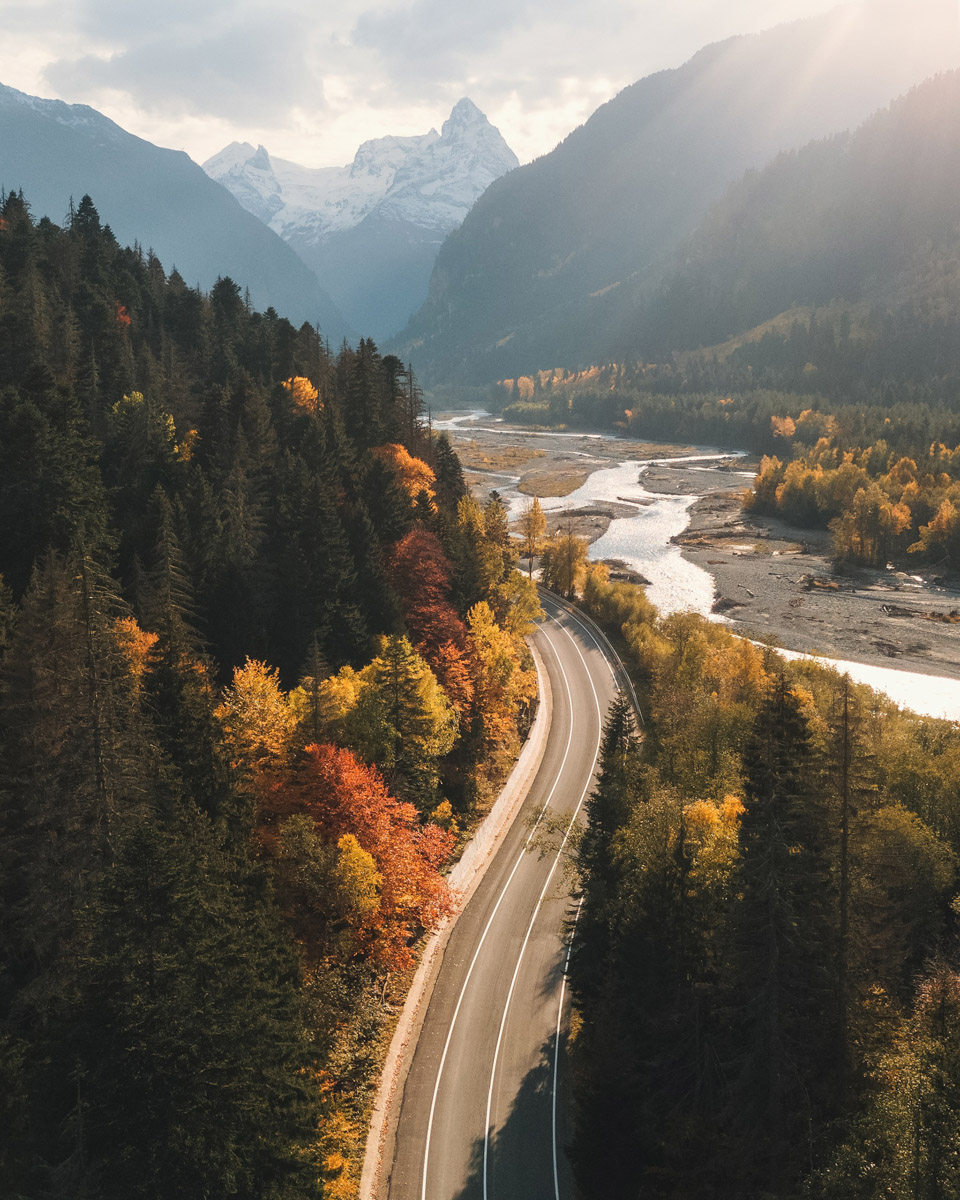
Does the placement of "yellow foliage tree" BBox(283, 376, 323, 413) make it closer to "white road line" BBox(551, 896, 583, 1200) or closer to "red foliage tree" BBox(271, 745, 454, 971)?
"red foliage tree" BBox(271, 745, 454, 971)

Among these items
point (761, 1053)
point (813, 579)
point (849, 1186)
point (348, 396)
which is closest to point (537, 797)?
point (761, 1053)

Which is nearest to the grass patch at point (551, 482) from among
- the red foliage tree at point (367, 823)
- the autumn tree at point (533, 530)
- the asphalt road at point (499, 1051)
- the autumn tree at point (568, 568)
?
the autumn tree at point (533, 530)

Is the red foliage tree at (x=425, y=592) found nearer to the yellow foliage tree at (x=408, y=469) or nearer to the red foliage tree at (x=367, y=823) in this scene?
the yellow foliage tree at (x=408, y=469)

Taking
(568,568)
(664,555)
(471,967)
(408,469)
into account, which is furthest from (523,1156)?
Result: (664,555)

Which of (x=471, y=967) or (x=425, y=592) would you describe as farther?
(x=425, y=592)

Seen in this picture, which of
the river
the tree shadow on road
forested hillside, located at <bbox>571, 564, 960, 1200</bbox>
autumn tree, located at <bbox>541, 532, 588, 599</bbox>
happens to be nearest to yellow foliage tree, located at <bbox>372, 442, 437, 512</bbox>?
autumn tree, located at <bbox>541, 532, 588, 599</bbox>

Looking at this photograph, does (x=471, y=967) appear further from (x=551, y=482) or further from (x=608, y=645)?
(x=551, y=482)

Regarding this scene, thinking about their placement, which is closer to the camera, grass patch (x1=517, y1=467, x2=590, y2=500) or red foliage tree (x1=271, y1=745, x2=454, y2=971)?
red foliage tree (x1=271, y1=745, x2=454, y2=971)
